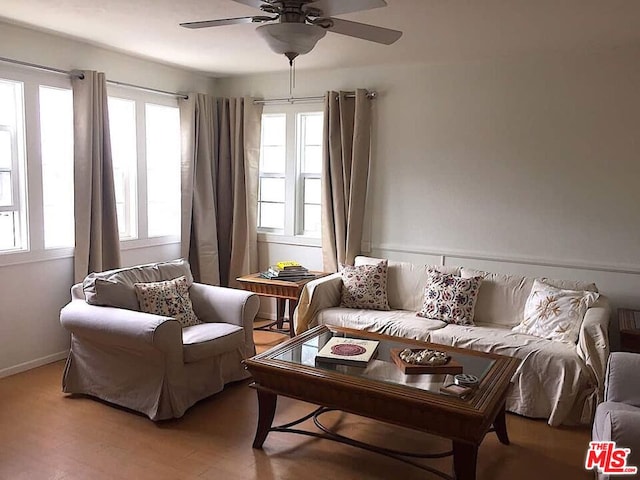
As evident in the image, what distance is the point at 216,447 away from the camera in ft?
10.1

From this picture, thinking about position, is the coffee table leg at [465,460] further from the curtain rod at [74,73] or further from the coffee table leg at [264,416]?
the curtain rod at [74,73]

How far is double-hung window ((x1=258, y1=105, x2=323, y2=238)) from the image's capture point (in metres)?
5.47

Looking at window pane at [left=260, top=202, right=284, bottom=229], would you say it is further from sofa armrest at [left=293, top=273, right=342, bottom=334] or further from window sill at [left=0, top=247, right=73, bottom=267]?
window sill at [left=0, top=247, right=73, bottom=267]

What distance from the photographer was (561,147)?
14.2 feet

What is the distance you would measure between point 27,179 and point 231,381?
205 cm

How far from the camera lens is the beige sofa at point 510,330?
3.38 m

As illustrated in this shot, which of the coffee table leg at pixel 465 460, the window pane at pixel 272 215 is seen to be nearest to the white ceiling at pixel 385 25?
the window pane at pixel 272 215

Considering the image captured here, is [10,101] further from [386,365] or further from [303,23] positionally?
[386,365]

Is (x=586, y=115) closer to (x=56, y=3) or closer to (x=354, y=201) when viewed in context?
(x=354, y=201)

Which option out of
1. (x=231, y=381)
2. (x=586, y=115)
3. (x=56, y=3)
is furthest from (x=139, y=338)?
(x=586, y=115)

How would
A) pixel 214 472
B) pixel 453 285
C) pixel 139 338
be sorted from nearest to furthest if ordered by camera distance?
pixel 214 472 → pixel 139 338 → pixel 453 285

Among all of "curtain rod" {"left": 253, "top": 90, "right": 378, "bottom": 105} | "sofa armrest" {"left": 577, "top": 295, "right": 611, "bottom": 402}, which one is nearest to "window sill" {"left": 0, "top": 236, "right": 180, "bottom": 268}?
"curtain rod" {"left": 253, "top": 90, "right": 378, "bottom": 105}

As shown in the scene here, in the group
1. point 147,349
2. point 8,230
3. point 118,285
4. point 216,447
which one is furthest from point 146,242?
point 216,447

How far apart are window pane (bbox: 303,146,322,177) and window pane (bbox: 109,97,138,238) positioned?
1.58m
